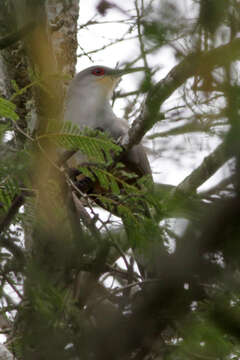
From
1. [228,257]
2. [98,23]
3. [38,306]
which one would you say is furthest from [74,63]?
[228,257]

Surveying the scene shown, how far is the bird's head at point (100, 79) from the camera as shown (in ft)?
18.5

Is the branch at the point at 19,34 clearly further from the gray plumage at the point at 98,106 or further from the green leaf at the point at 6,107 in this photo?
the gray plumage at the point at 98,106

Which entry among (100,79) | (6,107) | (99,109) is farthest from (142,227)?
(100,79)

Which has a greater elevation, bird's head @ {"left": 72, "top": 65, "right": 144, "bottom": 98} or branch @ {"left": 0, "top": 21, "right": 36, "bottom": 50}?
bird's head @ {"left": 72, "top": 65, "right": 144, "bottom": 98}

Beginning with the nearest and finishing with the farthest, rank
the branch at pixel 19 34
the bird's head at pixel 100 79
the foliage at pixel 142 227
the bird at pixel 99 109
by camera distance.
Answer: the foliage at pixel 142 227, the branch at pixel 19 34, the bird at pixel 99 109, the bird's head at pixel 100 79

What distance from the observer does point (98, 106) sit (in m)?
5.28

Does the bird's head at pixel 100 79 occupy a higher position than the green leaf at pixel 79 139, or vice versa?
the bird's head at pixel 100 79

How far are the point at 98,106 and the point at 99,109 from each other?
0.27 ft

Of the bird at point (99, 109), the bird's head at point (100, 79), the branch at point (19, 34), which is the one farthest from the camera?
the bird's head at point (100, 79)

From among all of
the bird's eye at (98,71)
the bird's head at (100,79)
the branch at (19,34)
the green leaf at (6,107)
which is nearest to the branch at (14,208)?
the green leaf at (6,107)

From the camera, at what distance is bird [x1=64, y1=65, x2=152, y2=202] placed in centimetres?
493

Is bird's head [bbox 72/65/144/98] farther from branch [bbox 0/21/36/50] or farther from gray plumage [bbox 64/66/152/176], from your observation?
branch [bbox 0/21/36/50]

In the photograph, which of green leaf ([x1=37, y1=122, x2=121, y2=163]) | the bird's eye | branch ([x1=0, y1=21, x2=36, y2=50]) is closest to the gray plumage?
the bird's eye

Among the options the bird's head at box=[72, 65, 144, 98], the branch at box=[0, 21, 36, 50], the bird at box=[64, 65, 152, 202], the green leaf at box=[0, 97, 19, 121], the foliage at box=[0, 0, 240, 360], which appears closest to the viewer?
the foliage at box=[0, 0, 240, 360]
